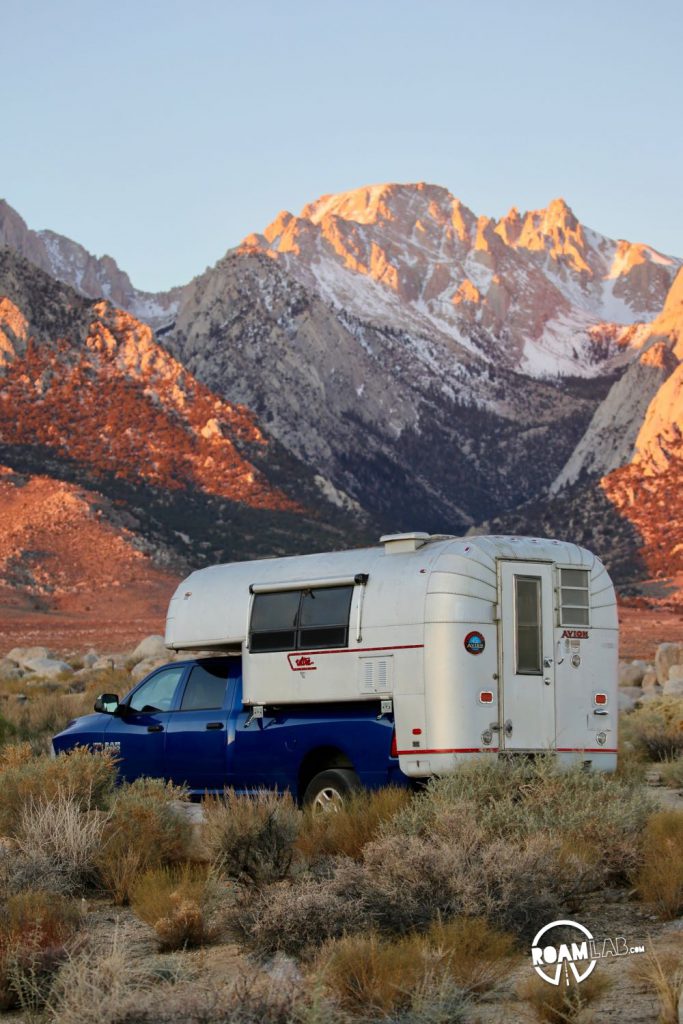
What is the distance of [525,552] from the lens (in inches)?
532

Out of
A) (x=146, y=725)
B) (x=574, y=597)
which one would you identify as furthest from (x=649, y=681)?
(x=574, y=597)

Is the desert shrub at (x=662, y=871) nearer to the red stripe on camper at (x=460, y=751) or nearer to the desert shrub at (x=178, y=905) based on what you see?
the red stripe on camper at (x=460, y=751)

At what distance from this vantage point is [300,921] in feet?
27.1

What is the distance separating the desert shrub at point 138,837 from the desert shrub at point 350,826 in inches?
39.8

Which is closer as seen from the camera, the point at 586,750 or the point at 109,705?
the point at 586,750

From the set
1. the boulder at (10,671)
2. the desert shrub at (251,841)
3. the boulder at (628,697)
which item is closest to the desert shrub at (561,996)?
the desert shrub at (251,841)

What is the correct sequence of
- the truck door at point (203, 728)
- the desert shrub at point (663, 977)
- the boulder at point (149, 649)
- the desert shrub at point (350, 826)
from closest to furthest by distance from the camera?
the desert shrub at point (663, 977)
the desert shrub at point (350, 826)
the truck door at point (203, 728)
the boulder at point (149, 649)

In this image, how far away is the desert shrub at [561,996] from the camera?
22.9 feet

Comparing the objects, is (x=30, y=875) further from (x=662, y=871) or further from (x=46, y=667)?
(x=46, y=667)

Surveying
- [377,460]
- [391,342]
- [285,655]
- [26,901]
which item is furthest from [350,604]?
[391,342]

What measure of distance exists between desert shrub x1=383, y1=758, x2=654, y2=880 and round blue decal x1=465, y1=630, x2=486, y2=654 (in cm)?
122

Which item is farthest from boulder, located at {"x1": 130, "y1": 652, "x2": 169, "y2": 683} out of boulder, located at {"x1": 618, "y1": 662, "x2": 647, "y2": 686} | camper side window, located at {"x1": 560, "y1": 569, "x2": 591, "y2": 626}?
camper side window, located at {"x1": 560, "y1": 569, "x2": 591, "y2": 626}

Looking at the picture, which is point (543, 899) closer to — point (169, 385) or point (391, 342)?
point (169, 385)

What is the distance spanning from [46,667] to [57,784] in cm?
3271
